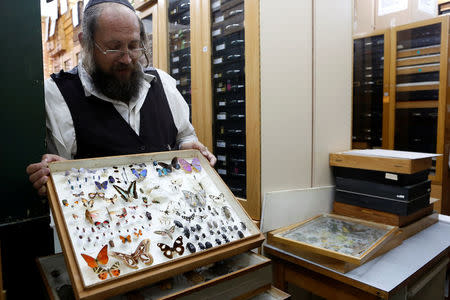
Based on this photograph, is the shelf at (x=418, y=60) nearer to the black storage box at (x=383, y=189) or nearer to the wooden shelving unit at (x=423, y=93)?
the wooden shelving unit at (x=423, y=93)

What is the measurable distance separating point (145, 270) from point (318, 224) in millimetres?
1354

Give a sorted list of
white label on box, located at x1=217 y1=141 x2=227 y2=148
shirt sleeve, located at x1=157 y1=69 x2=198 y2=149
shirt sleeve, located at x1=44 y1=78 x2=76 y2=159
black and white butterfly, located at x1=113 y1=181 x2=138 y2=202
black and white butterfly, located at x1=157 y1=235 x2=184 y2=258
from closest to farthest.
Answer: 1. black and white butterfly, located at x1=157 y1=235 x2=184 y2=258
2. black and white butterfly, located at x1=113 y1=181 x2=138 y2=202
3. shirt sleeve, located at x1=44 y1=78 x2=76 y2=159
4. shirt sleeve, located at x1=157 y1=69 x2=198 y2=149
5. white label on box, located at x1=217 y1=141 x2=227 y2=148

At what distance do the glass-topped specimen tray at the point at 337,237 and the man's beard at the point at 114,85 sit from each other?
104cm

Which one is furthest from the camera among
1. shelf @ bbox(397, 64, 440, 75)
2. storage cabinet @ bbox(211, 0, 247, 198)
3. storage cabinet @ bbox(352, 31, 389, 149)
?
storage cabinet @ bbox(352, 31, 389, 149)

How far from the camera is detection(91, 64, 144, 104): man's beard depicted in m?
1.40

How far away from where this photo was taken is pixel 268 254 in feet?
6.14

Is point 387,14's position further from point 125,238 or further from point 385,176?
point 125,238

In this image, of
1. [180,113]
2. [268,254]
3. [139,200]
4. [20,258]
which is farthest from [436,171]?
[20,258]

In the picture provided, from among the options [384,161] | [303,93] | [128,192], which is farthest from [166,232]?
[384,161]

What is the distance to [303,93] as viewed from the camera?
203cm

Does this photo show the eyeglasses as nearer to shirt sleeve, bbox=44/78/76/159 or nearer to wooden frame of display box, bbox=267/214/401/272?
shirt sleeve, bbox=44/78/76/159

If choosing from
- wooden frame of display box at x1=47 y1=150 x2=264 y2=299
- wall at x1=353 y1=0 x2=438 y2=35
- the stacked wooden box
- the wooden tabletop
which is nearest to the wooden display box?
the stacked wooden box

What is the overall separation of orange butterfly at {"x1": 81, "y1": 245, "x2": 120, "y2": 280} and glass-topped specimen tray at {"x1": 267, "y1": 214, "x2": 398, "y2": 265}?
1.04 metres

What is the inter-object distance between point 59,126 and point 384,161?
1.71m
